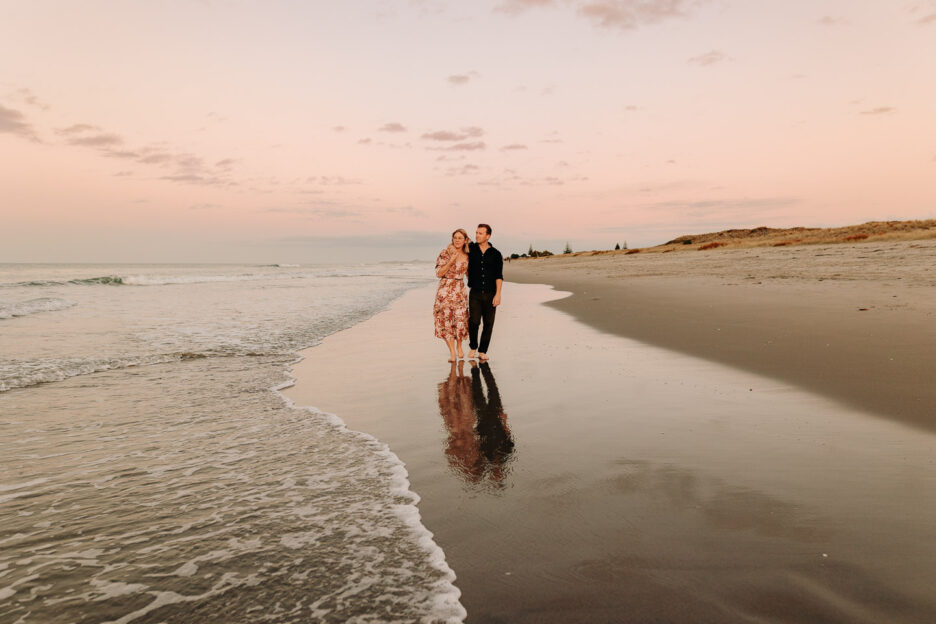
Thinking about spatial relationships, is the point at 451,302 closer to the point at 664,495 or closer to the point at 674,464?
the point at 674,464

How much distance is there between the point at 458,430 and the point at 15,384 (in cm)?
688

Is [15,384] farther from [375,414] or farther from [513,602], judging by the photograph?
[513,602]

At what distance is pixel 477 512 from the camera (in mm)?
3449

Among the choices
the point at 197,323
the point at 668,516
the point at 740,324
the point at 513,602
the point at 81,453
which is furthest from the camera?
the point at 197,323

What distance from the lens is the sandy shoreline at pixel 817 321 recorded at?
6.17m

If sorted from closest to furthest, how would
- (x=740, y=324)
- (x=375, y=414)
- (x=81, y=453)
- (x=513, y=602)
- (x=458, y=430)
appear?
(x=513, y=602)
(x=81, y=453)
(x=458, y=430)
(x=375, y=414)
(x=740, y=324)

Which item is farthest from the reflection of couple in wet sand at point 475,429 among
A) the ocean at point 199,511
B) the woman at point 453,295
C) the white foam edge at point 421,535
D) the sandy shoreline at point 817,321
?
the sandy shoreline at point 817,321

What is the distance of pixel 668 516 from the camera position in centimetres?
327

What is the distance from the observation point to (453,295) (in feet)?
33.1

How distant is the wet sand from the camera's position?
248 cm

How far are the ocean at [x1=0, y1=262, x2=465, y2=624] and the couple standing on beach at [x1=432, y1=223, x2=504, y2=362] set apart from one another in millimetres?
3207

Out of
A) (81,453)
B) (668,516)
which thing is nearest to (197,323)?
(81,453)

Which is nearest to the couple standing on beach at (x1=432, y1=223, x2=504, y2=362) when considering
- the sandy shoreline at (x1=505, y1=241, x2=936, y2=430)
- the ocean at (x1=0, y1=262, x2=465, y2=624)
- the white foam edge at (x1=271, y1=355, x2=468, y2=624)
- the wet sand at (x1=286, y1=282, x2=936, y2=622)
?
the wet sand at (x1=286, y1=282, x2=936, y2=622)

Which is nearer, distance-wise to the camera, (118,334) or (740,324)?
(740,324)
